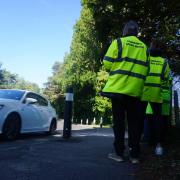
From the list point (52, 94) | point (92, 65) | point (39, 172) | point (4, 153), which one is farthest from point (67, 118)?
point (52, 94)

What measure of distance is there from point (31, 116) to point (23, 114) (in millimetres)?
569

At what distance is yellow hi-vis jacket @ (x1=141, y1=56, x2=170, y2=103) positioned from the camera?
7.13 m

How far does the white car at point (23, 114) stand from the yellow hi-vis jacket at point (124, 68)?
15.1 ft

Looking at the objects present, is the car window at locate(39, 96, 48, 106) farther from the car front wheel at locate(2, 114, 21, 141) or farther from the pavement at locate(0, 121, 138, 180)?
the pavement at locate(0, 121, 138, 180)

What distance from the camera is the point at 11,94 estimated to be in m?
11.3

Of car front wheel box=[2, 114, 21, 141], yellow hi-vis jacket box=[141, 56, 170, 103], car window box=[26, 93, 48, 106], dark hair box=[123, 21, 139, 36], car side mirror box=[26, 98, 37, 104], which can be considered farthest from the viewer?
car window box=[26, 93, 48, 106]

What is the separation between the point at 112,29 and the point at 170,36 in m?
2.59

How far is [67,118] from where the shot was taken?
10117 millimetres

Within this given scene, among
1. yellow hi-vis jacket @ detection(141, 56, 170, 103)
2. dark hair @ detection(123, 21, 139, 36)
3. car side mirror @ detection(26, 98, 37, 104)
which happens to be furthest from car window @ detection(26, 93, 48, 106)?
dark hair @ detection(123, 21, 139, 36)

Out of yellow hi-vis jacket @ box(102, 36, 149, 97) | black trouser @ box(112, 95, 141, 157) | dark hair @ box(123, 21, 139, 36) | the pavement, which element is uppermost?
dark hair @ box(123, 21, 139, 36)

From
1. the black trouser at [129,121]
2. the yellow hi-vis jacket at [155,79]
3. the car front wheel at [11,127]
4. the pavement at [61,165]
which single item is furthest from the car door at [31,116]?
the black trouser at [129,121]

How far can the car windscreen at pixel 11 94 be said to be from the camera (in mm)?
11095

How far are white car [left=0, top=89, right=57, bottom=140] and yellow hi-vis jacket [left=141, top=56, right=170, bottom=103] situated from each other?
4110 millimetres

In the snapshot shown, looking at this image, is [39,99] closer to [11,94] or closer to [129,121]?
[11,94]
